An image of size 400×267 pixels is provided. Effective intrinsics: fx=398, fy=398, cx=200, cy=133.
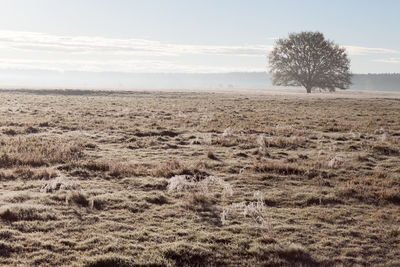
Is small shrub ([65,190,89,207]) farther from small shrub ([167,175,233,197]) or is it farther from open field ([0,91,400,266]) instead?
small shrub ([167,175,233,197])

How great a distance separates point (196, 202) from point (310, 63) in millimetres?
63769

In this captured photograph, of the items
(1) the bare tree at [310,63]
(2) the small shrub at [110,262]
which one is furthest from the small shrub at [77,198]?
(1) the bare tree at [310,63]

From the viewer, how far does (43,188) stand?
10266 millimetres

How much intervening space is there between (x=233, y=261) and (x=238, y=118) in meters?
22.1

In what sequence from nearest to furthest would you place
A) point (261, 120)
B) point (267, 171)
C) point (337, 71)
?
point (267, 171) → point (261, 120) → point (337, 71)

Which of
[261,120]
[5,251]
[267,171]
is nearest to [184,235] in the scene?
[5,251]

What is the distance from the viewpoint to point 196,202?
31.4 ft

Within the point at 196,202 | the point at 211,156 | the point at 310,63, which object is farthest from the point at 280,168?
the point at 310,63

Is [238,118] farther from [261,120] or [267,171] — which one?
[267,171]

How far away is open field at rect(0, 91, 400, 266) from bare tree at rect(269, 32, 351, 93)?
5179 cm

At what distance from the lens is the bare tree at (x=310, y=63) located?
66.4 meters

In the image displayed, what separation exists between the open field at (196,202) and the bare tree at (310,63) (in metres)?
51.8

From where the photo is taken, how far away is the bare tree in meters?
66.4

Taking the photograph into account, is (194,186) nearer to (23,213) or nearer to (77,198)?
(77,198)
